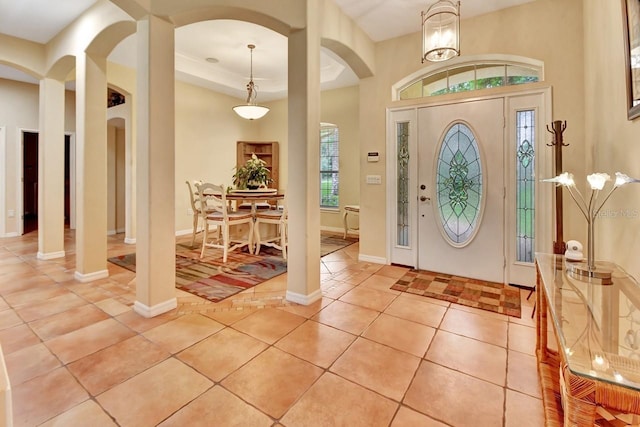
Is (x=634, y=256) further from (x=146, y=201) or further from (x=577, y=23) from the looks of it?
(x=146, y=201)

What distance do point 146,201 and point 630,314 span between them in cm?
282

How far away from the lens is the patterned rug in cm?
306

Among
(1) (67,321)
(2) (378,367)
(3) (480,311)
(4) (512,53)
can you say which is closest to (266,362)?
(2) (378,367)

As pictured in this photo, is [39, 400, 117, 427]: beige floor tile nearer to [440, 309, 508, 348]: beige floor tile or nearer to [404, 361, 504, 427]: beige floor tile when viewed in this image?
[404, 361, 504, 427]: beige floor tile

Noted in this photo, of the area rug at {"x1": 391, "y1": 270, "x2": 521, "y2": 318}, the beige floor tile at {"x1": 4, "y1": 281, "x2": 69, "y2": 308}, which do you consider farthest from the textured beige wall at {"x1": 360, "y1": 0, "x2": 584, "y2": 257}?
the beige floor tile at {"x1": 4, "y1": 281, "x2": 69, "y2": 308}

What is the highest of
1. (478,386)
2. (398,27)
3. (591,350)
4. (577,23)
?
(398,27)

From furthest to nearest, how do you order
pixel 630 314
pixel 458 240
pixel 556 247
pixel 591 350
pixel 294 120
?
1. pixel 458 240
2. pixel 294 120
3. pixel 556 247
4. pixel 630 314
5. pixel 591 350

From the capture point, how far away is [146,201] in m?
2.35

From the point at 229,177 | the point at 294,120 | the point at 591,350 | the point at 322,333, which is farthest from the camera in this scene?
the point at 229,177

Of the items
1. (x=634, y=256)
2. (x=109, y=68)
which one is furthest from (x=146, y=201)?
(x=109, y=68)

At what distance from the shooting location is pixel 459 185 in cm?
344

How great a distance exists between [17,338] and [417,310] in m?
2.96

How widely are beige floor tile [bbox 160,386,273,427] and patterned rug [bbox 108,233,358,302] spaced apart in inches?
52.8

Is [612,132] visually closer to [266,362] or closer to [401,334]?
[401,334]
